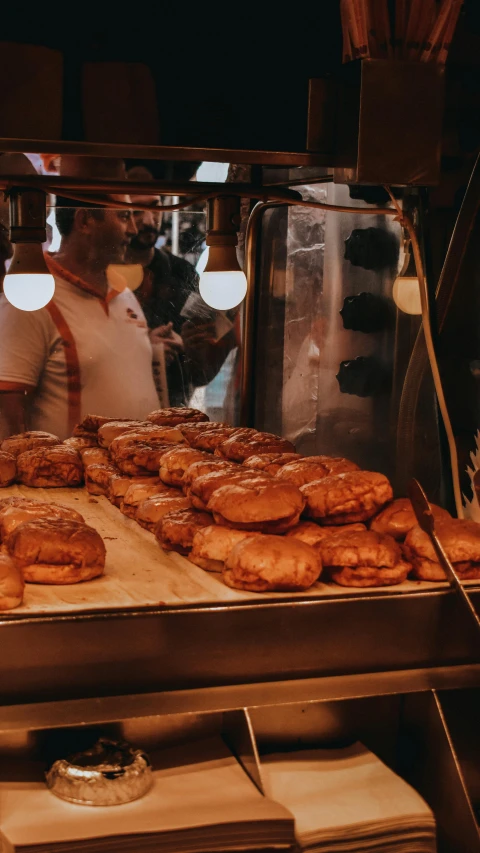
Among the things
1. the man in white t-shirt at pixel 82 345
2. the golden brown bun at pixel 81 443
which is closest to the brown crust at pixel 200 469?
the golden brown bun at pixel 81 443

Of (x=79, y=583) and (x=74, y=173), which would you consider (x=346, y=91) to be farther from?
(x=79, y=583)

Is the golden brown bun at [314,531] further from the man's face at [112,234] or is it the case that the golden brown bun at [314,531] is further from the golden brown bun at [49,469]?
the man's face at [112,234]

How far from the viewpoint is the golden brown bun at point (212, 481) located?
2695 millimetres

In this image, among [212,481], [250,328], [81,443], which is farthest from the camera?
[250,328]

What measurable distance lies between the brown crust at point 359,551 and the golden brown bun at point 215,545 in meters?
0.22

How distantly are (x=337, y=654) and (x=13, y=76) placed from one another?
161 cm

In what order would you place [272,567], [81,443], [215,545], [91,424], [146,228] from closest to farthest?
[272,567] → [215,545] → [81,443] → [91,424] → [146,228]

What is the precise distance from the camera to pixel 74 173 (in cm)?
314

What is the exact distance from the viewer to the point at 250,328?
15.6 ft

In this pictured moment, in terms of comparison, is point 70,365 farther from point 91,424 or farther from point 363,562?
point 363,562

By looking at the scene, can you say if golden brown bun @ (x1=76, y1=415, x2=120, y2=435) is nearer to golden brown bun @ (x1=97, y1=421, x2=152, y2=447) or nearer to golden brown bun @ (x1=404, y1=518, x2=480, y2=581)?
golden brown bun @ (x1=97, y1=421, x2=152, y2=447)

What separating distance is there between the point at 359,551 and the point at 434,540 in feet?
0.72

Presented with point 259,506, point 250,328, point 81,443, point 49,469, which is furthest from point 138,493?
point 250,328

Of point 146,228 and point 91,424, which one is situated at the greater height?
point 146,228
